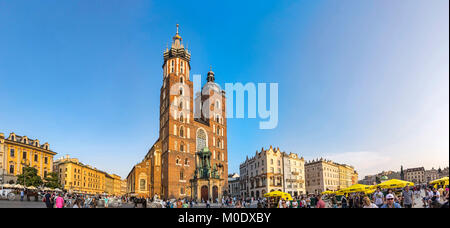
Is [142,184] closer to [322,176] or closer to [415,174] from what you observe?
[322,176]

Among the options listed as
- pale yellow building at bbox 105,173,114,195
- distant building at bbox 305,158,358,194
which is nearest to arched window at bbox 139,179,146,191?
distant building at bbox 305,158,358,194

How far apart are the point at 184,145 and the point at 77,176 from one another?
47.4 m

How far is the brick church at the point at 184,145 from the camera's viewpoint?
175 ft

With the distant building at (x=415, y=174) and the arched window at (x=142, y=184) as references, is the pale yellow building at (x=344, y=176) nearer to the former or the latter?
the arched window at (x=142, y=184)

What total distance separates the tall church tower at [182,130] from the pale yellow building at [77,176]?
35.7m

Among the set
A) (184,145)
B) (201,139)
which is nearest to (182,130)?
(184,145)

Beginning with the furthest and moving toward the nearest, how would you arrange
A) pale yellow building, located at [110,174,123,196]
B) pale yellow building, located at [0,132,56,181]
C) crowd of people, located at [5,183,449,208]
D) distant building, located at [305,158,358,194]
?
pale yellow building, located at [110,174,123,196] < distant building, located at [305,158,358,194] < pale yellow building, located at [0,132,56,181] < crowd of people, located at [5,183,449,208]

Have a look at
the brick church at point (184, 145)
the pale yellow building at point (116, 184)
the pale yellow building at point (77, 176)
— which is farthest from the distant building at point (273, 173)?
the pale yellow building at point (116, 184)

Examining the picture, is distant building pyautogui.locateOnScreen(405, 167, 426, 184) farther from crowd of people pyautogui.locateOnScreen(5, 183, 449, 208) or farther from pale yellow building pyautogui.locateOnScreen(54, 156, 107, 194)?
pale yellow building pyautogui.locateOnScreen(54, 156, 107, 194)

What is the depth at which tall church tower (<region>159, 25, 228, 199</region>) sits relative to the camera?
5438 centimetres

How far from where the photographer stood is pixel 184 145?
57000mm
